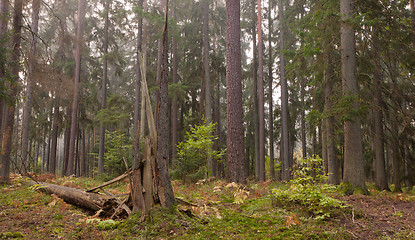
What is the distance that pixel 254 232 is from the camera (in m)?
4.50

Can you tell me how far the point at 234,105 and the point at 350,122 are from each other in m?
4.06

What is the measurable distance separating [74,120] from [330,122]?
51.6 feet

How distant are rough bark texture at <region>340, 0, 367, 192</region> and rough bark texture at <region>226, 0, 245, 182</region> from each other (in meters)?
3.56

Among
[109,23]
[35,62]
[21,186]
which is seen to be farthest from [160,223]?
[109,23]

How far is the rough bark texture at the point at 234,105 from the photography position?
862 cm

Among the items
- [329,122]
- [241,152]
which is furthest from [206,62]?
[241,152]

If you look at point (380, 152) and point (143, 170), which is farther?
point (380, 152)

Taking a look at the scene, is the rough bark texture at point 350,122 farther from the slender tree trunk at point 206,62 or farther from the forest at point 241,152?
the slender tree trunk at point 206,62

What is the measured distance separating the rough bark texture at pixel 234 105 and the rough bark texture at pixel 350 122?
3.56m

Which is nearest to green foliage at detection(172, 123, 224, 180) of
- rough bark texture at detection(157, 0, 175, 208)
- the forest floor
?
the forest floor

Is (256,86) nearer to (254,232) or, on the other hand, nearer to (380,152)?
(380,152)

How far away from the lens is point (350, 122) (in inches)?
352

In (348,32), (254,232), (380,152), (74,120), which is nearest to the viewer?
(254,232)

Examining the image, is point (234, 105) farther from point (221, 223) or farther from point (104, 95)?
point (104, 95)
